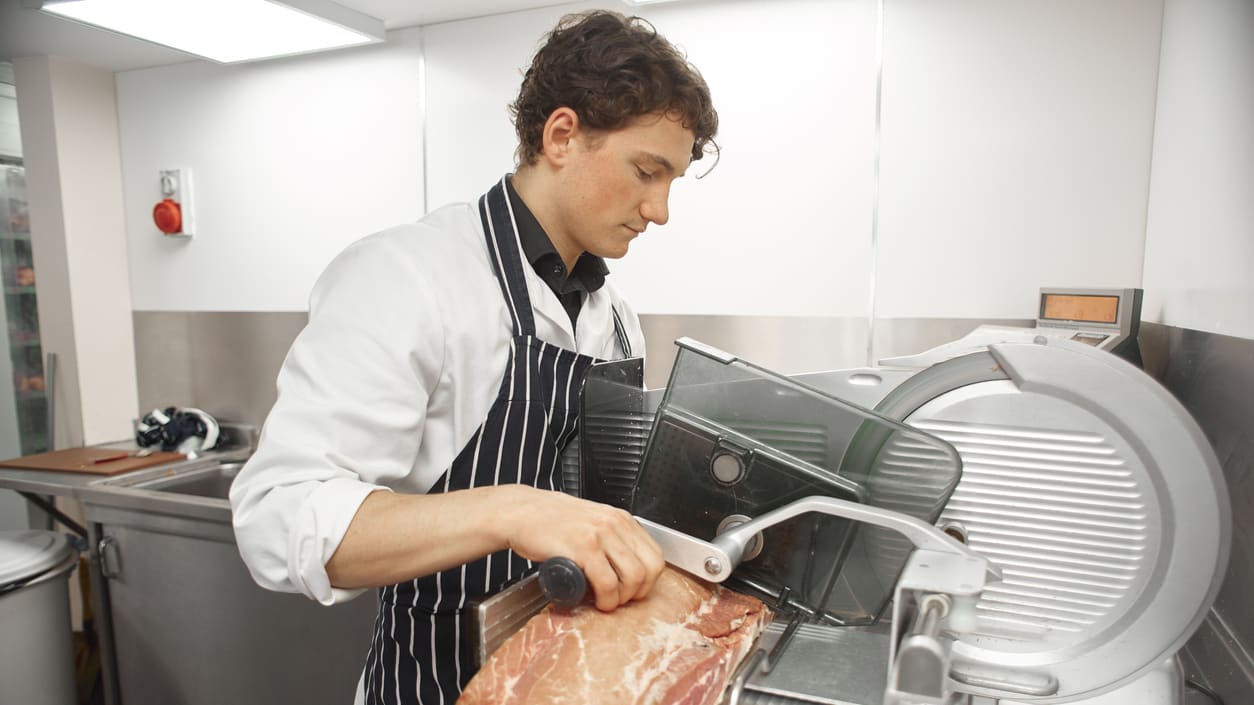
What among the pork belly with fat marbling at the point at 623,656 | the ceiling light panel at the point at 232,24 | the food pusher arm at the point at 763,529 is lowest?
the pork belly with fat marbling at the point at 623,656

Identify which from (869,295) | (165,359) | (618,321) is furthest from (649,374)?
(165,359)

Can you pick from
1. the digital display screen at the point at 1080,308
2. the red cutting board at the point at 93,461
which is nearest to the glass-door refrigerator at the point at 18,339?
the red cutting board at the point at 93,461

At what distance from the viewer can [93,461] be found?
103 inches

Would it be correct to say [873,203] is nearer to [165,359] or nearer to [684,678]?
[684,678]

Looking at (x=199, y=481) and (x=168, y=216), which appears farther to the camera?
(x=168, y=216)

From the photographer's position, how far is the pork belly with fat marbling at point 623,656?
26.7 inches

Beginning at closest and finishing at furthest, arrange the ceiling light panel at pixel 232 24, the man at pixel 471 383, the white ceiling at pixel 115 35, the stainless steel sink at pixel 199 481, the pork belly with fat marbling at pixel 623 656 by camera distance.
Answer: the pork belly with fat marbling at pixel 623 656
the man at pixel 471 383
the ceiling light panel at pixel 232 24
the white ceiling at pixel 115 35
the stainless steel sink at pixel 199 481

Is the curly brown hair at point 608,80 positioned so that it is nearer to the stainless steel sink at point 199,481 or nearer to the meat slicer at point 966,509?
the meat slicer at point 966,509

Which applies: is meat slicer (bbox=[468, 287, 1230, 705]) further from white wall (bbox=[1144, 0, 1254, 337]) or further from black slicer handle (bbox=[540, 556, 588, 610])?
white wall (bbox=[1144, 0, 1254, 337])

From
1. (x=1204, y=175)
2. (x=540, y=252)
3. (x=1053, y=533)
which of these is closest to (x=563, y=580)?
(x=1053, y=533)

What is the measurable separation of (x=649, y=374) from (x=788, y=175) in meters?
0.75

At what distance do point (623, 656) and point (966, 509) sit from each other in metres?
0.41

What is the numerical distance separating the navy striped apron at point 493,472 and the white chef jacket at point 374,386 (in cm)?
2

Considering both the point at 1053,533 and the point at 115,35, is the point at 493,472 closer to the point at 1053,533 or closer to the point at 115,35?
the point at 1053,533
